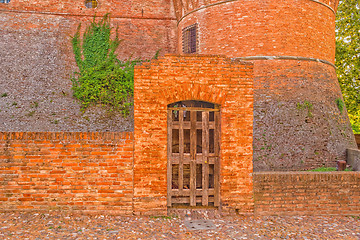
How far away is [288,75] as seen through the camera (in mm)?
11141

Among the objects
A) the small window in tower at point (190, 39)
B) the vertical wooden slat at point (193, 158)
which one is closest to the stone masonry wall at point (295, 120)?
the small window in tower at point (190, 39)

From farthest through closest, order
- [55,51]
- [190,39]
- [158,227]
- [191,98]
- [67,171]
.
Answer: [55,51]
[190,39]
[191,98]
[67,171]
[158,227]

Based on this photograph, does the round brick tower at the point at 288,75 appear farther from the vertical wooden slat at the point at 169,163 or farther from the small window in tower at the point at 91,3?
the small window in tower at the point at 91,3

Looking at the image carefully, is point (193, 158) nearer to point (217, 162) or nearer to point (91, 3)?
point (217, 162)

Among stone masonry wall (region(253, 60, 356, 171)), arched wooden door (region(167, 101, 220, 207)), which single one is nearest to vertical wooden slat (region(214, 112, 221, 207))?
arched wooden door (region(167, 101, 220, 207))

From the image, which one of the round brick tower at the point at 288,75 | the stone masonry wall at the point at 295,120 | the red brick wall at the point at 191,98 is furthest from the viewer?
the round brick tower at the point at 288,75

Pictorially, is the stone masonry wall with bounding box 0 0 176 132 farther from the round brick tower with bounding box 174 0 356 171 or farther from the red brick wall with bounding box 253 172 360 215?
the red brick wall with bounding box 253 172 360 215

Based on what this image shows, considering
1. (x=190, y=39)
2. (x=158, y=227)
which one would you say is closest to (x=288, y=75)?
(x=190, y=39)

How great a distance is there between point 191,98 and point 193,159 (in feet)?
4.46

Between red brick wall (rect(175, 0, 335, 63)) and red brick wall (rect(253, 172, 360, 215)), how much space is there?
718 centimetres

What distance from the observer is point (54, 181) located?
4891 millimetres

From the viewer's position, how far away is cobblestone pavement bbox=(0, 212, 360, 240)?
13.7 feet

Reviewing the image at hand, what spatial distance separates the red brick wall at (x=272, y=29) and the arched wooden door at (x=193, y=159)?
715 centimetres

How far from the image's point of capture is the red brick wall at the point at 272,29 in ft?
36.4
